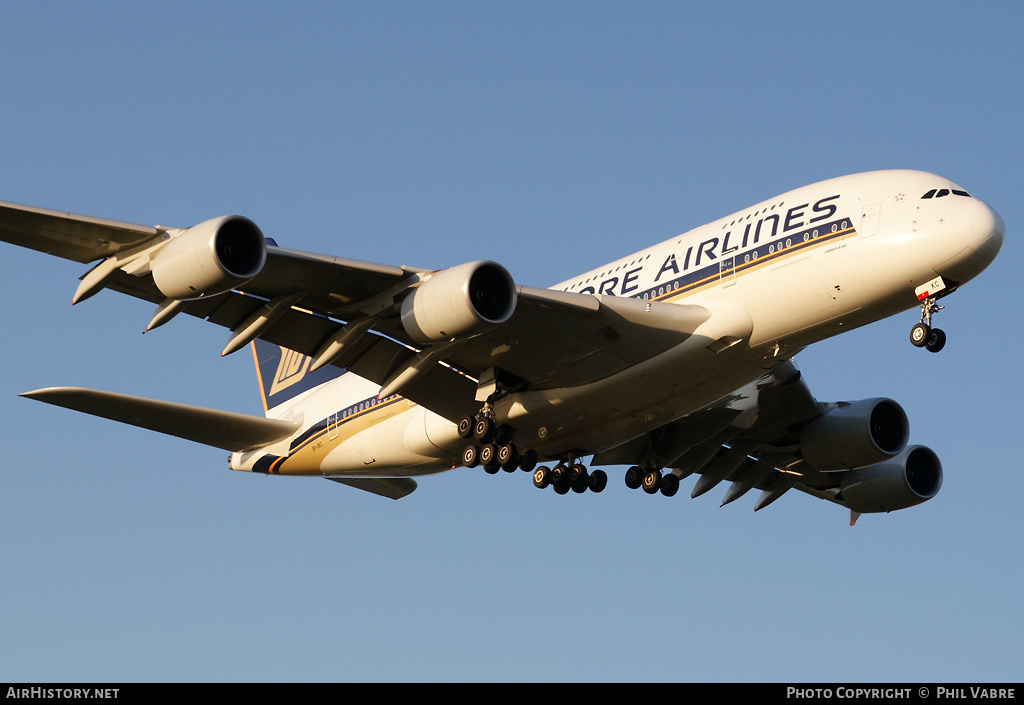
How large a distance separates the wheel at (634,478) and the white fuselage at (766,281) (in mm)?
2720

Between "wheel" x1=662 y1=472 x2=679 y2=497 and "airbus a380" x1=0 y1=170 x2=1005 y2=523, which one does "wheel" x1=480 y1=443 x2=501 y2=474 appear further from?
"wheel" x1=662 y1=472 x2=679 y2=497

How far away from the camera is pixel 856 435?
29.5 meters

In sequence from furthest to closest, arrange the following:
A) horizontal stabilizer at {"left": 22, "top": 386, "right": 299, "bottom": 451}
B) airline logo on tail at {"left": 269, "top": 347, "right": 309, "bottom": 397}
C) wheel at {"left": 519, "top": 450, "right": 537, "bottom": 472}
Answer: airline logo on tail at {"left": 269, "top": 347, "right": 309, "bottom": 397}
wheel at {"left": 519, "top": 450, "right": 537, "bottom": 472}
horizontal stabilizer at {"left": 22, "top": 386, "right": 299, "bottom": 451}

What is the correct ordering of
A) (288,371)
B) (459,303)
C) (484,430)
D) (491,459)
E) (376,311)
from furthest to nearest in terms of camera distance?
(288,371) < (491,459) < (484,430) < (376,311) < (459,303)

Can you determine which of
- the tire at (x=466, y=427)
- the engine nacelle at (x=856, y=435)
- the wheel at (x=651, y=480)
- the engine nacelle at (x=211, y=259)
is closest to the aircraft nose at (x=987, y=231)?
the engine nacelle at (x=856, y=435)

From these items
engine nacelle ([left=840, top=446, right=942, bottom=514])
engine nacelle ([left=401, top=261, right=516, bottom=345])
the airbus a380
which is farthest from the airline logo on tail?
engine nacelle ([left=840, top=446, right=942, bottom=514])

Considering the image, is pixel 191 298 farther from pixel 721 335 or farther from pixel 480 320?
pixel 721 335

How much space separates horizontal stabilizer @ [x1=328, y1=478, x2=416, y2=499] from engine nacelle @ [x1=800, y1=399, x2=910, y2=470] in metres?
10.0

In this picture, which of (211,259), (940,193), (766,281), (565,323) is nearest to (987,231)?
(940,193)

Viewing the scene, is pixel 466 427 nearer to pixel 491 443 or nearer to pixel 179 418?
pixel 491 443

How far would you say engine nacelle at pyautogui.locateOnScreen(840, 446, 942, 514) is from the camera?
106ft

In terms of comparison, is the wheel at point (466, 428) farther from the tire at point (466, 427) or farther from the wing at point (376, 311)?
the wing at point (376, 311)

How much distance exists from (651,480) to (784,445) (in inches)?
145

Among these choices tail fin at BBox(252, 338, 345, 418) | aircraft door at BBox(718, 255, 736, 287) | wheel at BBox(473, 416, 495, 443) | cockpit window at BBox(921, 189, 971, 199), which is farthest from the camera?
tail fin at BBox(252, 338, 345, 418)
